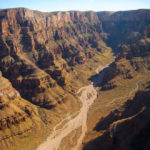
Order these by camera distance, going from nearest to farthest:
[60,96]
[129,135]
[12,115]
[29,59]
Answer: [129,135] < [12,115] < [60,96] < [29,59]

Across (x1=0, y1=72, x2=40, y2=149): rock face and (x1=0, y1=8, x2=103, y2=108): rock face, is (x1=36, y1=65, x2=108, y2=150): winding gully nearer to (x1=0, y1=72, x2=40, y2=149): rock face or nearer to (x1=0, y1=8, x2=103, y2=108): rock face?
(x1=0, y1=72, x2=40, y2=149): rock face

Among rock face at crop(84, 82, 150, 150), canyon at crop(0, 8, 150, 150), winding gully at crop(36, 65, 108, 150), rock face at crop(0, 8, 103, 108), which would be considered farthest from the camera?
rock face at crop(0, 8, 103, 108)

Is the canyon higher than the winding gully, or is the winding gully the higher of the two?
the canyon

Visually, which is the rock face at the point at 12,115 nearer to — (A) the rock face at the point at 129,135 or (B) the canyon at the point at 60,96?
(B) the canyon at the point at 60,96

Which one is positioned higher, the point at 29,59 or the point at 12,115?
the point at 29,59

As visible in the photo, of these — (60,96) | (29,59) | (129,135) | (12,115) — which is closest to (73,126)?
(60,96)

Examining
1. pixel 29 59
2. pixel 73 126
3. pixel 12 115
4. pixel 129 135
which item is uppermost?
pixel 29 59

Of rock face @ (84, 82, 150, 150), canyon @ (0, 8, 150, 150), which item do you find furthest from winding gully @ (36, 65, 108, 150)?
rock face @ (84, 82, 150, 150)

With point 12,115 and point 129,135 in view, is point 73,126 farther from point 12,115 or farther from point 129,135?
point 129,135
